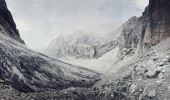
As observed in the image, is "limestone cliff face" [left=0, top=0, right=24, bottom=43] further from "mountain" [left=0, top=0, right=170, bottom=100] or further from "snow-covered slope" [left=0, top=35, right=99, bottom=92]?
"mountain" [left=0, top=0, right=170, bottom=100]

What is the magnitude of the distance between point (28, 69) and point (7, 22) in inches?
1324

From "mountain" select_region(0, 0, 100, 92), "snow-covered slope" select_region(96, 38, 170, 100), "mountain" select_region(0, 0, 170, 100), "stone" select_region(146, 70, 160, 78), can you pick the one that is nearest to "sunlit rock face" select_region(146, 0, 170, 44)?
"mountain" select_region(0, 0, 170, 100)

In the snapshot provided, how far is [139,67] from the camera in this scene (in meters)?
94.6

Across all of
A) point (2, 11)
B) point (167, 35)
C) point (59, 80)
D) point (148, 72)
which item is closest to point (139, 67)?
point (148, 72)

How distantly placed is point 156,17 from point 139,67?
28.2 m

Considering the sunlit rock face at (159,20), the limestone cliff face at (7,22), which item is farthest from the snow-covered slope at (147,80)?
the limestone cliff face at (7,22)

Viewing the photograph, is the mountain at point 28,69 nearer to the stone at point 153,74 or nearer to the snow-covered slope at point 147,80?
the snow-covered slope at point 147,80

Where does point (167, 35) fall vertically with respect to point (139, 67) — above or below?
above

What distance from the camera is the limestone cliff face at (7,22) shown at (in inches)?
5123

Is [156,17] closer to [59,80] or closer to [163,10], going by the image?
[163,10]

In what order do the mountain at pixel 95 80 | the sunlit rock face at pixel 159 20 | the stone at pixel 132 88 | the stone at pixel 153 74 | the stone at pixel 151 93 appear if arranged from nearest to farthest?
the stone at pixel 151 93
the mountain at pixel 95 80
the stone at pixel 153 74
the stone at pixel 132 88
the sunlit rock face at pixel 159 20

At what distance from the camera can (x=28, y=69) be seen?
10706cm

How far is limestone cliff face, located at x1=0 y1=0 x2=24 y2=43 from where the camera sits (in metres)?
130

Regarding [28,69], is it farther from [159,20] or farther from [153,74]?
[159,20]
